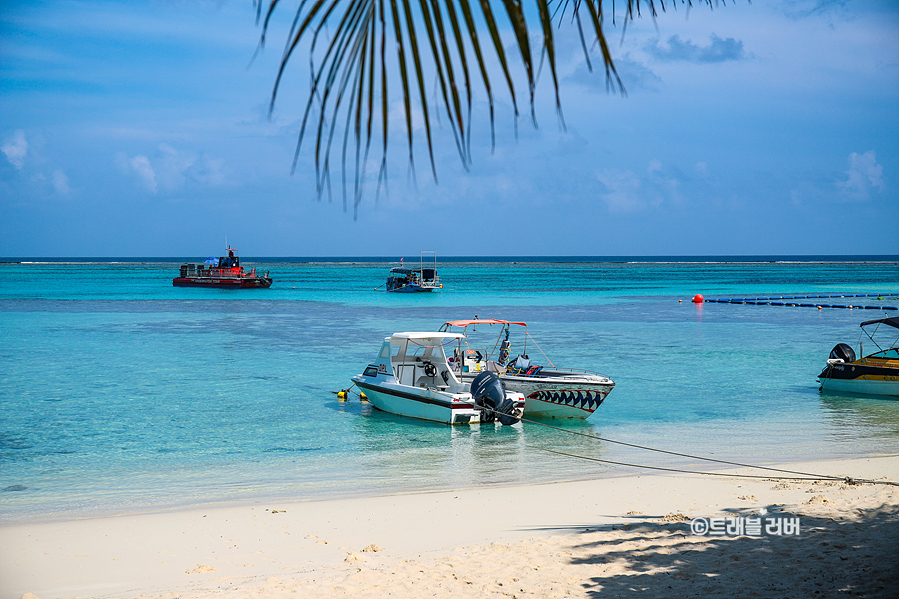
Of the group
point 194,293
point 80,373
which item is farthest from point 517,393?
point 194,293

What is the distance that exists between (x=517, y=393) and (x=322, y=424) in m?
4.85

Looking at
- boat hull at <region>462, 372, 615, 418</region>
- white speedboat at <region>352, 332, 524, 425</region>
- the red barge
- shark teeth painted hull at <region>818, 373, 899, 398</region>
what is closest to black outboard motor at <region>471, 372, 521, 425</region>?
white speedboat at <region>352, 332, 524, 425</region>

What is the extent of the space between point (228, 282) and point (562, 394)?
2696 inches

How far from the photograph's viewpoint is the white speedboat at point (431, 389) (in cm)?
1561

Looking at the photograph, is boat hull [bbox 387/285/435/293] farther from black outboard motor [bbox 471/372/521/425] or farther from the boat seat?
black outboard motor [bbox 471/372/521/425]

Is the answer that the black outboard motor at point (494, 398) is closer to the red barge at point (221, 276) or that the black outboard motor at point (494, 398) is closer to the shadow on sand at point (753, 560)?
the shadow on sand at point (753, 560)

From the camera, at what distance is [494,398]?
15562 mm

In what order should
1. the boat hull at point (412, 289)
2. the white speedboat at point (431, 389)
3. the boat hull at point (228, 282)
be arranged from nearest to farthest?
the white speedboat at point (431, 389)
the boat hull at point (412, 289)
the boat hull at point (228, 282)

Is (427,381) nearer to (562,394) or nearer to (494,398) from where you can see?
(494,398)

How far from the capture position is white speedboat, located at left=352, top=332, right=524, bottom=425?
15.6 meters

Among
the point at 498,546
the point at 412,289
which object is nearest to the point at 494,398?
the point at 498,546

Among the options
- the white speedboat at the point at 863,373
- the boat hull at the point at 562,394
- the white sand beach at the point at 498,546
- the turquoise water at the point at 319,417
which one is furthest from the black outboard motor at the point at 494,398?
the white speedboat at the point at 863,373

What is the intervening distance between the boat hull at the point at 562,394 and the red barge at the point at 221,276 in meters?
66.4

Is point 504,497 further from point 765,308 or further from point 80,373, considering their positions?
point 765,308
